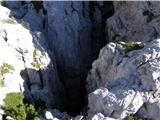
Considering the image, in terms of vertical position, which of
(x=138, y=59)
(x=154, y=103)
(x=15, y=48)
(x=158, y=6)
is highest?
(x=158, y=6)

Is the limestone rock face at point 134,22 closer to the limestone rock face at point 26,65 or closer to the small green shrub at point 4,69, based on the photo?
the limestone rock face at point 26,65

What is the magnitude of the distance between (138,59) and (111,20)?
11.8 metres

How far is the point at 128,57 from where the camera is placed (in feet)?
118

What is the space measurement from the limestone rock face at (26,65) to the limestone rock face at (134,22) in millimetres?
A: 7646

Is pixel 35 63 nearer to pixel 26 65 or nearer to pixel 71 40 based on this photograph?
pixel 26 65

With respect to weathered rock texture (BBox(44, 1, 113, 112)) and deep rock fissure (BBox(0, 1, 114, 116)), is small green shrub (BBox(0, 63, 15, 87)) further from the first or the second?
weathered rock texture (BBox(44, 1, 113, 112))

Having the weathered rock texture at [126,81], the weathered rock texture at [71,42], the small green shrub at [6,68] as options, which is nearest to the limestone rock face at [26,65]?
the small green shrub at [6,68]

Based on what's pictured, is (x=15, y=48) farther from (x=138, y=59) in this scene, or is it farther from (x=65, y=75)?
(x=138, y=59)

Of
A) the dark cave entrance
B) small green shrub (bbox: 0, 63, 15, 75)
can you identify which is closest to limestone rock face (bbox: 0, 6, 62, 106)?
small green shrub (bbox: 0, 63, 15, 75)

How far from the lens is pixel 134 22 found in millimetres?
43812

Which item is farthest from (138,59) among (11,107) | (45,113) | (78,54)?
(78,54)

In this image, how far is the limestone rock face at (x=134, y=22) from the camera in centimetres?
4194

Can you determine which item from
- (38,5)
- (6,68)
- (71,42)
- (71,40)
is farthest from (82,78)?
(6,68)

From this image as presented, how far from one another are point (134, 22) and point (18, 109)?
16.0 metres
